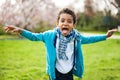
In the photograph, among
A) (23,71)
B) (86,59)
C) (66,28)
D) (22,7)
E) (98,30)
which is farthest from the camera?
(98,30)

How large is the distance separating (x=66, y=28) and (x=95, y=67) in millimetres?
2263

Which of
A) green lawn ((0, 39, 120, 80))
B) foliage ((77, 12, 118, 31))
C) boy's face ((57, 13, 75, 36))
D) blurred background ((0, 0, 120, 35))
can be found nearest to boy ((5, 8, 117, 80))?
boy's face ((57, 13, 75, 36))

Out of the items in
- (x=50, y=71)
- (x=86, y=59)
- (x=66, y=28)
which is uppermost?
(x=66, y=28)

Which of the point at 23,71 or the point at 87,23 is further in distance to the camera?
the point at 87,23

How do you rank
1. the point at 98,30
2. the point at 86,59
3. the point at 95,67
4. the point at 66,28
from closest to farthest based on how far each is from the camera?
the point at 66,28, the point at 95,67, the point at 86,59, the point at 98,30

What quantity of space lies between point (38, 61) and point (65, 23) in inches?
101

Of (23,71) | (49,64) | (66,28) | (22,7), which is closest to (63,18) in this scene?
(66,28)

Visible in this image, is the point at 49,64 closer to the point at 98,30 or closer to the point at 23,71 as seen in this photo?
the point at 23,71

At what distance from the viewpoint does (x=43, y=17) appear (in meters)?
8.58

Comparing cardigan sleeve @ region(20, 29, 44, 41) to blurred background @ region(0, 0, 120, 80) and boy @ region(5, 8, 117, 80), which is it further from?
blurred background @ region(0, 0, 120, 80)

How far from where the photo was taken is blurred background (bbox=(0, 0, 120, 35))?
809cm

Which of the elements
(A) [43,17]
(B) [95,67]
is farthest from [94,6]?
(B) [95,67]

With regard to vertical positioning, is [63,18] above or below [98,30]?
above

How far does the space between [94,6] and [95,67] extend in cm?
454
